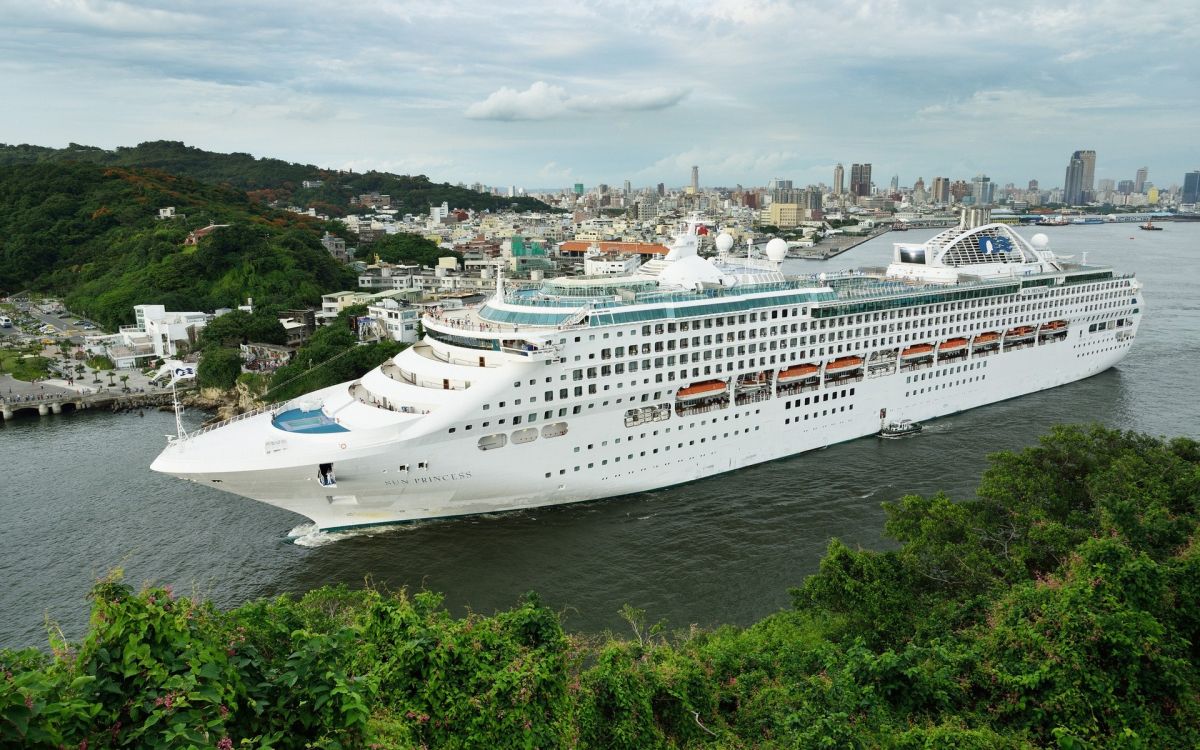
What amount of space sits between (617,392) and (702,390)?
326 centimetres

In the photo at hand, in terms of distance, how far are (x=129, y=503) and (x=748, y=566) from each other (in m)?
18.6

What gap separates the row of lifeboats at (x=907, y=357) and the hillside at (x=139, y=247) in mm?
36107

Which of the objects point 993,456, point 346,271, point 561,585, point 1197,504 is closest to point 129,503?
point 561,585

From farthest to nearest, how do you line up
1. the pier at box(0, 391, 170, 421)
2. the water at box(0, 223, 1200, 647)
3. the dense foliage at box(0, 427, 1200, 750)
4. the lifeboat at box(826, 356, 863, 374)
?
the pier at box(0, 391, 170, 421) → the lifeboat at box(826, 356, 863, 374) → the water at box(0, 223, 1200, 647) → the dense foliage at box(0, 427, 1200, 750)

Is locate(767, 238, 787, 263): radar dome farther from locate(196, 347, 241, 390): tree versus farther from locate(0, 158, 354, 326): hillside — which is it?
locate(0, 158, 354, 326): hillside

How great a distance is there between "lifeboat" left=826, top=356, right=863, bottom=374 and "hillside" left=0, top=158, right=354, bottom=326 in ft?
123

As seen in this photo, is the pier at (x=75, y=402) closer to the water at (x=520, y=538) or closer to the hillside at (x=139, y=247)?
the water at (x=520, y=538)

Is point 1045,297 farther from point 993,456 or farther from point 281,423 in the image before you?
point 281,423

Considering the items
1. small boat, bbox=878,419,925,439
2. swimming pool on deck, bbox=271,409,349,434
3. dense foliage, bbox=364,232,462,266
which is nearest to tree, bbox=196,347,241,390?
swimming pool on deck, bbox=271,409,349,434

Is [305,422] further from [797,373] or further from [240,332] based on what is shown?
[240,332]

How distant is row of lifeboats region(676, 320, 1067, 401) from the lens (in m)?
23.2

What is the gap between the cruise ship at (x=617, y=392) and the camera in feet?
61.0

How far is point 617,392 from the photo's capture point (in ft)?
69.3

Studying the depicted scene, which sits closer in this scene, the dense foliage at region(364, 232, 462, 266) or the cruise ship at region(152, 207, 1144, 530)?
the cruise ship at region(152, 207, 1144, 530)
